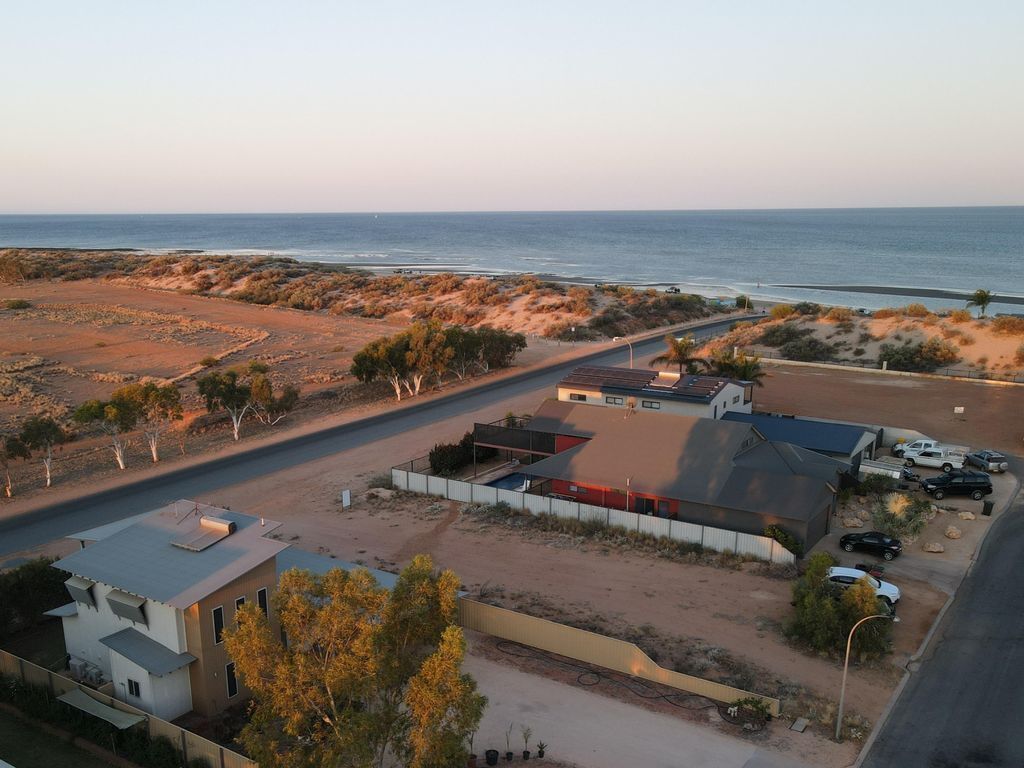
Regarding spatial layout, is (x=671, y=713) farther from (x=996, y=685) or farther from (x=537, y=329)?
(x=537, y=329)

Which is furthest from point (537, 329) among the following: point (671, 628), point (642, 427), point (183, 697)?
point (183, 697)

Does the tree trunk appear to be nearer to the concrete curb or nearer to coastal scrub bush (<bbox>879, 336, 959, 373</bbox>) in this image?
the concrete curb

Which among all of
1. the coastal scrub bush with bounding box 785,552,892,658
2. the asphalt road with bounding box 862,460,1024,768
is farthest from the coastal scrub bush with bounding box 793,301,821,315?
the coastal scrub bush with bounding box 785,552,892,658

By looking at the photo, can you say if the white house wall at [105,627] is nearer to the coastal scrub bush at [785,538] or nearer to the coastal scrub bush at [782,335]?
the coastal scrub bush at [785,538]

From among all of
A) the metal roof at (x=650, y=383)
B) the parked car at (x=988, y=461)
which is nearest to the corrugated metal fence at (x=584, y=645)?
the metal roof at (x=650, y=383)

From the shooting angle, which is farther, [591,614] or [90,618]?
[591,614]
